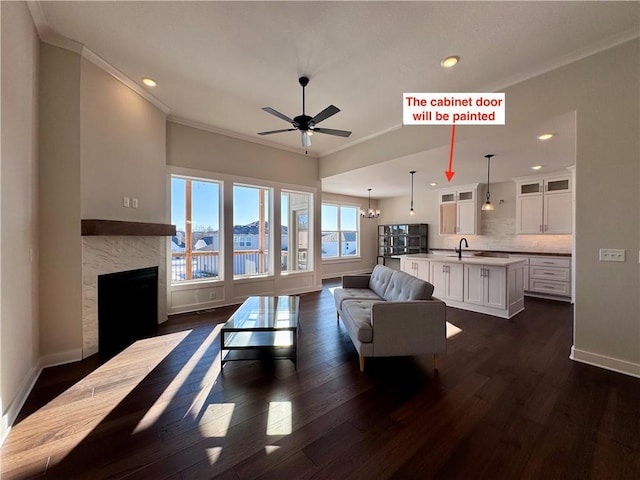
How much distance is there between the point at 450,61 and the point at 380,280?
9.04 ft

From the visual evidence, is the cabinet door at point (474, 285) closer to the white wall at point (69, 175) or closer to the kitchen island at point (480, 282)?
the kitchen island at point (480, 282)

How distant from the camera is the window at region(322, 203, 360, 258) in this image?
27.5 ft

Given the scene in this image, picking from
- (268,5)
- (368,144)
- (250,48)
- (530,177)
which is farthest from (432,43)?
(530,177)

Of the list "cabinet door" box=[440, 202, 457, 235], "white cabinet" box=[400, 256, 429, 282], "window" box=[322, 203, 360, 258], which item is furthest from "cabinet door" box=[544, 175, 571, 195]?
"window" box=[322, 203, 360, 258]

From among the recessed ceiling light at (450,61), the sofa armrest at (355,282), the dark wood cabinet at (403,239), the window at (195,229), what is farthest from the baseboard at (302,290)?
the recessed ceiling light at (450,61)

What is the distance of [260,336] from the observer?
2.97m

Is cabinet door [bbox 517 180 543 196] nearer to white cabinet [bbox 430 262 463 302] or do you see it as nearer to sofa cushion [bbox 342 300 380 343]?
white cabinet [bbox 430 262 463 302]

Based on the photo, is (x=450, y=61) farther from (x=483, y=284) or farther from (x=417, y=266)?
(x=417, y=266)

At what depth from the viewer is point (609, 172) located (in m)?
2.55

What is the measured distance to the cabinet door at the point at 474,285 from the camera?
4.42 meters

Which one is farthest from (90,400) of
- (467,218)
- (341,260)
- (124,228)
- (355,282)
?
(467,218)

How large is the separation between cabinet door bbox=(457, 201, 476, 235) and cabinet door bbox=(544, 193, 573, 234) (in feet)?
4.75

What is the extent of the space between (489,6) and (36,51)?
→ 407cm

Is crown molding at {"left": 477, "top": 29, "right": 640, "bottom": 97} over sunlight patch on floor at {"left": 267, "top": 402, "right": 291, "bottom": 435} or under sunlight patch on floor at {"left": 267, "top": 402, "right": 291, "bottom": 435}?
over
